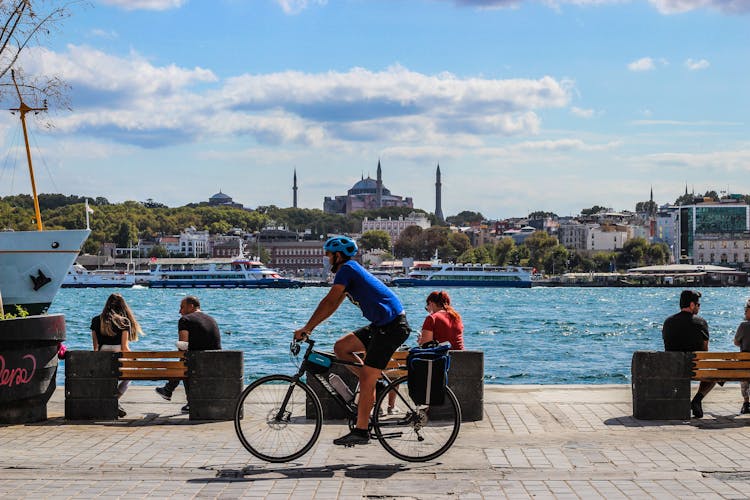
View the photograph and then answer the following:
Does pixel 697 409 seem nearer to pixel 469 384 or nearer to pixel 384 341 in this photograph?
pixel 469 384

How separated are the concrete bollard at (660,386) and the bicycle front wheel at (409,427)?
2744 mm

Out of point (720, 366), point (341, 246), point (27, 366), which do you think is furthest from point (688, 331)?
point (27, 366)

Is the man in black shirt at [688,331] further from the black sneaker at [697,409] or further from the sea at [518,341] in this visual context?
the sea at [518,341]

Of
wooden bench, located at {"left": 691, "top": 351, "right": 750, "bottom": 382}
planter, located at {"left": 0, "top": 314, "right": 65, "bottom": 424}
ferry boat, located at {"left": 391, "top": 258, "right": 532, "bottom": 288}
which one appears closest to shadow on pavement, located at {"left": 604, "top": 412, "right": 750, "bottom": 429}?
wooden bench, located at {"left": 691, "top": 351, "right": 750, "bottom": 382}

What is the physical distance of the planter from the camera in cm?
989

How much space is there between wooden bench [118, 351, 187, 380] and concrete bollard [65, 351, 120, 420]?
0.11 m

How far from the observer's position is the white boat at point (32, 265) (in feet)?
139

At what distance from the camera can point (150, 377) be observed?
34.5ft

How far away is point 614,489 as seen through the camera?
7172 millimetres

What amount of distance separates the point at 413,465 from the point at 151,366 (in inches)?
137

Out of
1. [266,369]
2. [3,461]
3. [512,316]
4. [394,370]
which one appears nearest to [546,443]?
[394,370]

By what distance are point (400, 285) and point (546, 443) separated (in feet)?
469

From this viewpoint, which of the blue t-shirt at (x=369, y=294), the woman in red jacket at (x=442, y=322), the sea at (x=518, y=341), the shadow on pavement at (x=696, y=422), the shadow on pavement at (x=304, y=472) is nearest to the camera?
the shadow on pavement at (x=304, y=472)

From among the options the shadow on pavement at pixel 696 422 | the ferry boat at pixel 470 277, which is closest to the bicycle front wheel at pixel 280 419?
the shadow on pavement at pixel 696 422
